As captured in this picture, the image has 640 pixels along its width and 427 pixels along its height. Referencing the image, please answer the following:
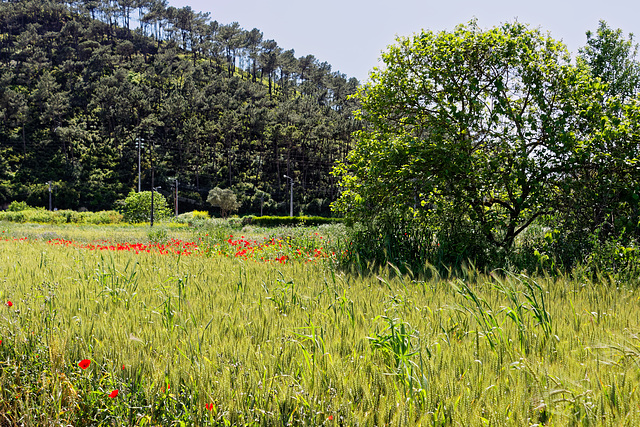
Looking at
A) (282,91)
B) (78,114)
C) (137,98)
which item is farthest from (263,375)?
(282,91)

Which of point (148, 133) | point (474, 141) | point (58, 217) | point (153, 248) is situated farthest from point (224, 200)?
point (474, 141)

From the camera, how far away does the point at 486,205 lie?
312 inches

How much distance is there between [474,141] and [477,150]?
29 centimetres

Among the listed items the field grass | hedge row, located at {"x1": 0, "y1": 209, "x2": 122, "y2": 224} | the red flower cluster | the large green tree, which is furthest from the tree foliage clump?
hedge row, located at {"x1": 0, "y1": 209, "x2": 122, "y2": 224}

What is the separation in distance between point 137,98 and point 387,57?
253 feet

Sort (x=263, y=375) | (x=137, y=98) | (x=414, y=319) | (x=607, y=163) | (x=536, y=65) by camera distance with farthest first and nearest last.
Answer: (x=137, y=98)
(x=536, y=65)
(x=607, y=163)
(x=414, y=319)
(x=263, y=375)

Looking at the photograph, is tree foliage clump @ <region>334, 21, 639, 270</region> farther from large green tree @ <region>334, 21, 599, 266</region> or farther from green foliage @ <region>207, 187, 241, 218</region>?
green foliage @ <region>207, 187, 241, 218</region>

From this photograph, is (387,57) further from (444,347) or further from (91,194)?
(91,194)

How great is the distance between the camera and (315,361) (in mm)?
2342

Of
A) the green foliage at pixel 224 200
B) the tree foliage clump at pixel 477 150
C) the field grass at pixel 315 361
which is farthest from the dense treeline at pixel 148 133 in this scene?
the field grass at pixel 315 361

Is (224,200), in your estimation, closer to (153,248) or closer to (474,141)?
(153,248)

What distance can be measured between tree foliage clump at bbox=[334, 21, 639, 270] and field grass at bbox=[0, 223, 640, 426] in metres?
3.28

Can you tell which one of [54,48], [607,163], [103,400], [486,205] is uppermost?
[54,48]

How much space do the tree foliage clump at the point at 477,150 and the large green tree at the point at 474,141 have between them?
22 mm
